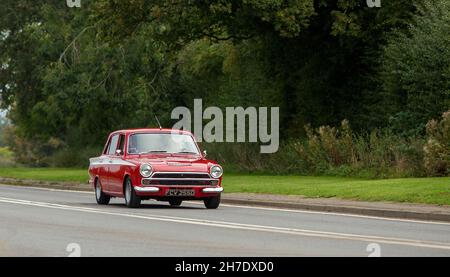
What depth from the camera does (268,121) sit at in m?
47.7

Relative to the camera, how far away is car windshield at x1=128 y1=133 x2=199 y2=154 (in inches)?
1022

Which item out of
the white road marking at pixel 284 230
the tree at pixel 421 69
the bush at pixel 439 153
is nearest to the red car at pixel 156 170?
the white road marking at pixel 284 230

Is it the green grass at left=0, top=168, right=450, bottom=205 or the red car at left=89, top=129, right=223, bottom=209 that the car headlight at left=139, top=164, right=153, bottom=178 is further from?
the green grass at left=0, top=168, right=450, bottom=205

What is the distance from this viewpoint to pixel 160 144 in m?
26.1

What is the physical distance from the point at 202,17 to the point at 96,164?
1818 centimetres

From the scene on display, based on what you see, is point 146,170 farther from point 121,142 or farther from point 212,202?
point 121,142

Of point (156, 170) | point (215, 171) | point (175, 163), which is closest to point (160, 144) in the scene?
point (175, 163)

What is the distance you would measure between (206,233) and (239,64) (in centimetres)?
3585

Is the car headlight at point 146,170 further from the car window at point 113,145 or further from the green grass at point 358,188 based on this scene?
the green grass at point 358,188

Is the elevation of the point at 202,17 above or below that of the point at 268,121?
above

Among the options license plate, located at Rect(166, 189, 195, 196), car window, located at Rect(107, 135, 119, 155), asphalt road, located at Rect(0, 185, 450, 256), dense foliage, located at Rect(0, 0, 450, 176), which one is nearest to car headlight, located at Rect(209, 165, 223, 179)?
license plate, located at Rect(166, 189, 195, 196)
